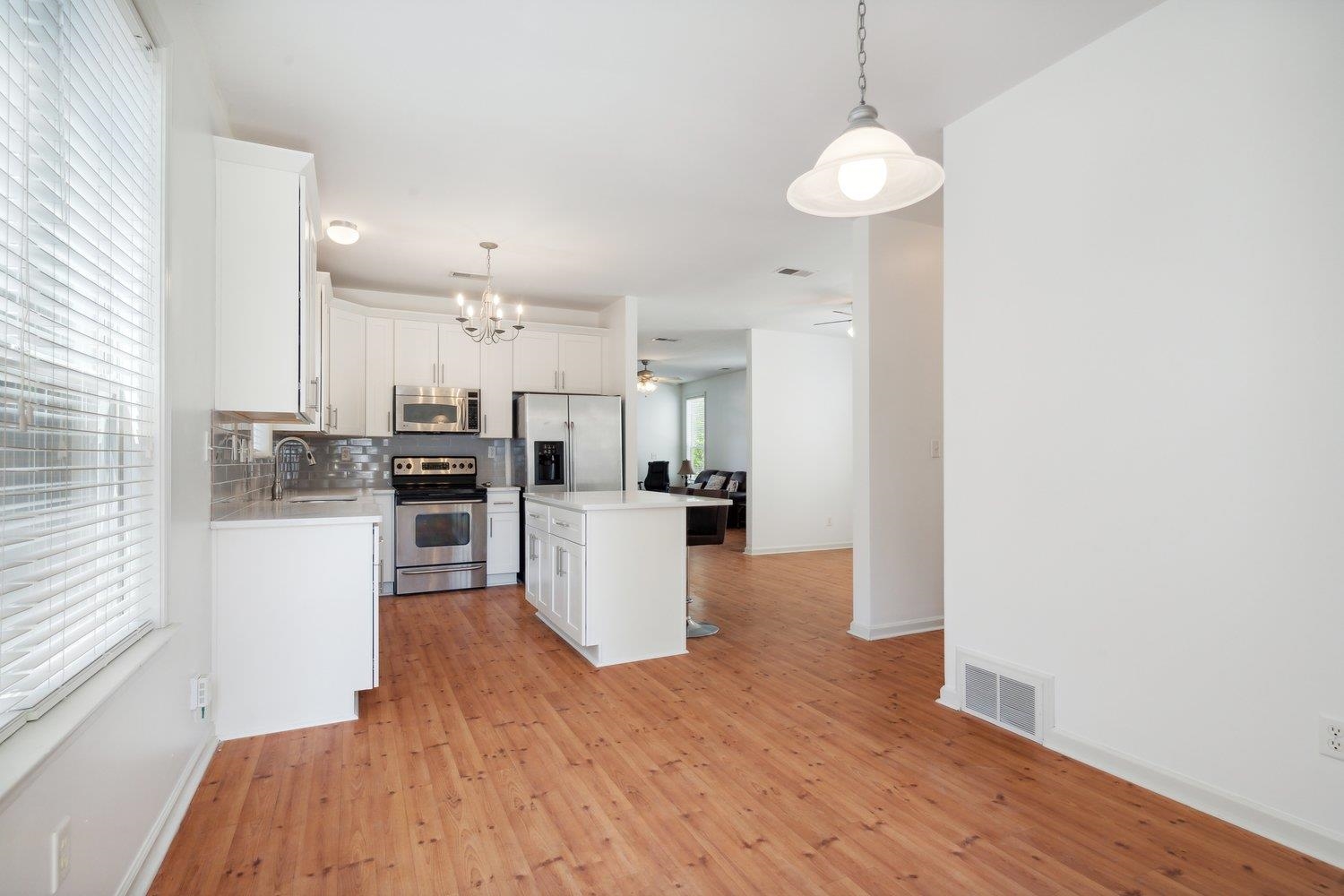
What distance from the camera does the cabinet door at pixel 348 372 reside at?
529 centimetres

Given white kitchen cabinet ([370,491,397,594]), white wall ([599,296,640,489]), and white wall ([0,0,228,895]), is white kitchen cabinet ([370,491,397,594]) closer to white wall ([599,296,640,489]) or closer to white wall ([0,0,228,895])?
white wall ([599,296,640,489])

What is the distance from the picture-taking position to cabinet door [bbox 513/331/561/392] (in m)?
6.17

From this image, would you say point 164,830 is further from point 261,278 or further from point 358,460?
point 358,460

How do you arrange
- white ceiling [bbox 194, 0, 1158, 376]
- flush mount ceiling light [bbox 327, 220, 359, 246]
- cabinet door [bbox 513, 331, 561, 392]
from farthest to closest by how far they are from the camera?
cabinet door [bbox 513, 331, 561, 392] → flush mount ceiling light [bbox 327, 220, 359, 246] → white ceiling [bbox 194, 0, 1158, 376]

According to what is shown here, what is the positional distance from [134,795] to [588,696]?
1.77 meters

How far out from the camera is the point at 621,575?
3.62 m

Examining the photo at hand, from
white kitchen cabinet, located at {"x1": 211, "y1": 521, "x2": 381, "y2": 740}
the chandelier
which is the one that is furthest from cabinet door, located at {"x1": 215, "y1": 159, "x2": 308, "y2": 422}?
the chandelier

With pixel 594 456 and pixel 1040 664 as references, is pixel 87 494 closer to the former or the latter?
pixel 1040 664

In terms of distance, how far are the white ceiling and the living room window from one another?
7.31 metres

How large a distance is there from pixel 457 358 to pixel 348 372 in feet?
2.98

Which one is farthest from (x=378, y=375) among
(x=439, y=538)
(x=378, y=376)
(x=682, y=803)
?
(x=682, y=803)

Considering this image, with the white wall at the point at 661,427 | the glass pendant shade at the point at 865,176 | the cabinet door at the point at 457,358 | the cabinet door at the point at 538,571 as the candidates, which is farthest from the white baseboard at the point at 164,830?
the white wall at the point at 661,427

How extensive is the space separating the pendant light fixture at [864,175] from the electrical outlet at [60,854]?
2.12 metres

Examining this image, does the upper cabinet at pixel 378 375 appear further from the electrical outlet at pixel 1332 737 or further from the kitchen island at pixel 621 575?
the electrical outlet at pixel 1332 737
